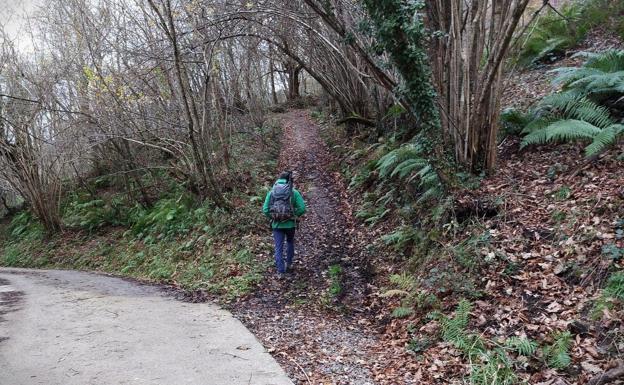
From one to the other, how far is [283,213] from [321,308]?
5.80 ft

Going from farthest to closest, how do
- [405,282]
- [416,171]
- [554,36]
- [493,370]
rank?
[554,36] → [416,171] → [405,282] → [493,370]

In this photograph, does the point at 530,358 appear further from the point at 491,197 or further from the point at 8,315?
the point at 8,315

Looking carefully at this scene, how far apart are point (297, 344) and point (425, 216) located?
11.4 feet

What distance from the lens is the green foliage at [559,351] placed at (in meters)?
3.87

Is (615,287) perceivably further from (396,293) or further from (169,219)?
(169,219)

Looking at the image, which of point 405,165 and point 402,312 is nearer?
point 402,312

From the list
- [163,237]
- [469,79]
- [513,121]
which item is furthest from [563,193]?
[163,237]

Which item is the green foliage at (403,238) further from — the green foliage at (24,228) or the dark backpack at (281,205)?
the green foliage at (24,228)

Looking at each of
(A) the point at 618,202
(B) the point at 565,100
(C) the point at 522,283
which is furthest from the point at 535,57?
(C) the point at 522,283

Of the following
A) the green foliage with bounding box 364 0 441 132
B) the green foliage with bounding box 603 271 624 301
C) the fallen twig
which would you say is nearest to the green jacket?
the green foliage with bounding box 364 0 441 132

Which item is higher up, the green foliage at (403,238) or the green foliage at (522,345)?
the green foliage at (403,238)

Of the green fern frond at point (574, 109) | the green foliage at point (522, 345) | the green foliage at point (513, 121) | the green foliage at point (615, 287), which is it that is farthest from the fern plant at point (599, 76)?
the green foliage at point (522, 345)

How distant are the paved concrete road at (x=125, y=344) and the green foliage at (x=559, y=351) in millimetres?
2393

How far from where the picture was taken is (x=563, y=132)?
6.57 meters
